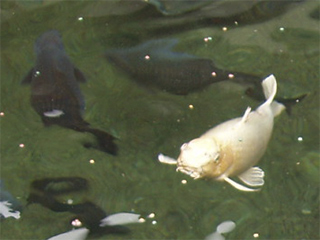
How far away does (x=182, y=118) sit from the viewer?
125 inches

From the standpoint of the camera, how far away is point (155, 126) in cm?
318

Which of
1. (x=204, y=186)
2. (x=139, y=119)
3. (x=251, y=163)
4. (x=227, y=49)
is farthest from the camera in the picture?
(x=227, y=49)

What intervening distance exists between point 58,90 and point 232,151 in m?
1.03

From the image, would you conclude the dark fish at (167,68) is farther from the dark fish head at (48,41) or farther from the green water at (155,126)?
the dark fish head at (48,41)

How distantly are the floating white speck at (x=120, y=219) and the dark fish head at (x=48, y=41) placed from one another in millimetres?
1005

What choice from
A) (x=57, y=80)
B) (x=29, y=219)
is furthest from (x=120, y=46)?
(x=29, y=219)

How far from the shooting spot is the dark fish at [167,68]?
10.9 ft

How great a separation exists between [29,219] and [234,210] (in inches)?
36.4

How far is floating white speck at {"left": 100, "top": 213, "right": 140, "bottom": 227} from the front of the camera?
293 centimetres

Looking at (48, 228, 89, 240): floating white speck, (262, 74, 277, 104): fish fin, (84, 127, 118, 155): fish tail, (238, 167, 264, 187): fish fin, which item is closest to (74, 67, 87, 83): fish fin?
(84, 127, 118, 155): fish tail

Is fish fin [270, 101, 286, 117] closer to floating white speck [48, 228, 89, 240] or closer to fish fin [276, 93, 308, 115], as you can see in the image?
fish fin [276, 93, 308, 115]

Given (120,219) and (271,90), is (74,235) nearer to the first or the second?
(120,219)

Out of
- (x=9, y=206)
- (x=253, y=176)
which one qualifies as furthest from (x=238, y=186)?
(x=9, y=206)

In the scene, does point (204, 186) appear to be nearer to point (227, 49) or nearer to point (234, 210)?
point (234, 210)
